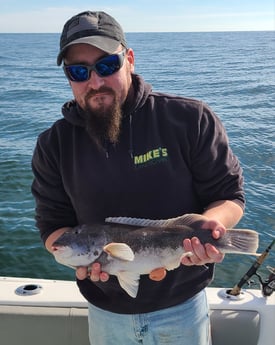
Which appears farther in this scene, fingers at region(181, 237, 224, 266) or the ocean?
the ocean

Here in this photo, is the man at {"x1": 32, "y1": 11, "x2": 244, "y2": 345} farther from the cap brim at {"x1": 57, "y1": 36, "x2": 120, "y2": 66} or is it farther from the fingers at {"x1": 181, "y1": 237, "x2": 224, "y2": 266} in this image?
the fingers at {"x1": 181, "y1": 237, "x2": 224, "y2": 266}

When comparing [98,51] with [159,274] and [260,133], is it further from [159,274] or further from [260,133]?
[260,133]

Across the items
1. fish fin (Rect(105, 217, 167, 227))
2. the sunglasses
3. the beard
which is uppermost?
the sunglasses

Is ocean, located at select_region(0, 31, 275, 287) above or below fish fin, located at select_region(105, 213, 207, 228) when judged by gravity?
below

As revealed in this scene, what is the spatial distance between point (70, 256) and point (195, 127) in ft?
3.58

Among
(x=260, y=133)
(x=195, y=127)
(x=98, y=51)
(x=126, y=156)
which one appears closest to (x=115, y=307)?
(x=126, y=156)

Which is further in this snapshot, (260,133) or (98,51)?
(260,133)

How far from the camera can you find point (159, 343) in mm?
2867

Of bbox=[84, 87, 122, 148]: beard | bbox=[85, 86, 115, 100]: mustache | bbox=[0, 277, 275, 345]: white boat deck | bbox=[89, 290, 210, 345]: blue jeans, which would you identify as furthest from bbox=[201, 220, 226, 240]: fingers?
bbox=[0, 277, 275, 345]: white boat deck

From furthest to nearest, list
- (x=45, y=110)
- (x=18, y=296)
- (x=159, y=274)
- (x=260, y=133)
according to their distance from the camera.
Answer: (x=45, y=110)
(x=260, y=133)
(x=18, y=296)
(x=159, y=274)

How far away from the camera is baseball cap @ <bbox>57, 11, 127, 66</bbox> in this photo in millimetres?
2795

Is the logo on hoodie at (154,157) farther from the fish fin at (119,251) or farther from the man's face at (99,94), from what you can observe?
the fish fin at (119,251)

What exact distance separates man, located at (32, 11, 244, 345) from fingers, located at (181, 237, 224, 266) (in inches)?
4.3

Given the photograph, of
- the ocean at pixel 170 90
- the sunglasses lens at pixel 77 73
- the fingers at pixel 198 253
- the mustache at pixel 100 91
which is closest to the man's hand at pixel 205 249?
the fingers at pixel 198 253
